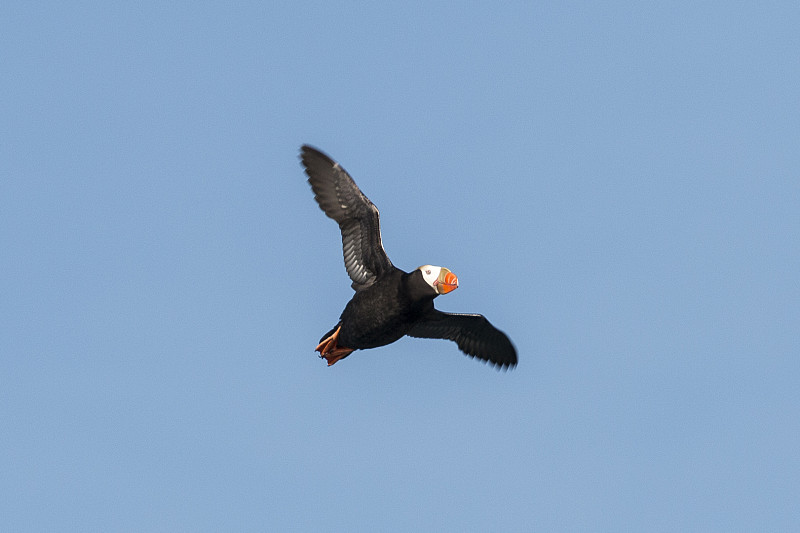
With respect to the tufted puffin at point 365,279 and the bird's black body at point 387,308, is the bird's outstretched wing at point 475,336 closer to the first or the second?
the tufted puffin at point 365,279

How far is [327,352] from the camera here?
61.2 feet

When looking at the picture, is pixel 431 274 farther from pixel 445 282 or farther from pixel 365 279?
pixel 365 279

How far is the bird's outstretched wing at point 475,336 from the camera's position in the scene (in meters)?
20.5

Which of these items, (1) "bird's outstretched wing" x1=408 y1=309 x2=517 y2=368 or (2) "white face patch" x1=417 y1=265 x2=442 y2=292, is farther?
(1) "bird's outstretched wing" x1=408 y1=309 x2=517 y2=368

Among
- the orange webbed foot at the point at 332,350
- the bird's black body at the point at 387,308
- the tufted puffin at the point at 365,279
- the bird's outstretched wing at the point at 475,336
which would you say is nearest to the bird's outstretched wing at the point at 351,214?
the tufted puffin at the point at 365,279

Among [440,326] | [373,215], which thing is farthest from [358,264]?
[440,326]

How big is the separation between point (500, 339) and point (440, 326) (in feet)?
3.58

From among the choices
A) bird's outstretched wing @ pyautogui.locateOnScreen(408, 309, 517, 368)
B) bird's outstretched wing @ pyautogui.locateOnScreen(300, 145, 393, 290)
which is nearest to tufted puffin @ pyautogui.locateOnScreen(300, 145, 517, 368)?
bird's outstretched wing @ pyautogui.locateOnScreen(300, 145, 393, 290)

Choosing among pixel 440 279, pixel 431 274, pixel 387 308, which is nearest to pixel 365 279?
pixel 387 308

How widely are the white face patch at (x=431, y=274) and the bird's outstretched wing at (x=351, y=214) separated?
3.24 feet

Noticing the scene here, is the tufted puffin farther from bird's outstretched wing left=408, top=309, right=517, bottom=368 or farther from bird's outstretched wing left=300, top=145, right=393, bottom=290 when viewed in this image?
bird's outstretched wing left=408, top=309, right=517, bottom=368

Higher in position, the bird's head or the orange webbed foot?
the bird's head

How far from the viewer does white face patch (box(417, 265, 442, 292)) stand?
1730 cm

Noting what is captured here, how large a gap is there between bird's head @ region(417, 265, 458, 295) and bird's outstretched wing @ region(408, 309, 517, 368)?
296 centimetres
